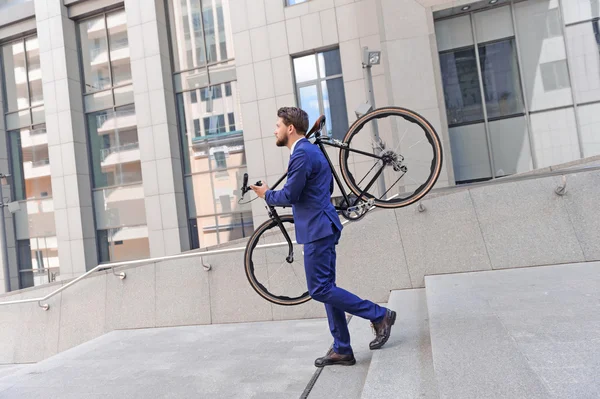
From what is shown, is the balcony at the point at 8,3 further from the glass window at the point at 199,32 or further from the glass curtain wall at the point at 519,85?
the glass curtain wall at the point at 519,85

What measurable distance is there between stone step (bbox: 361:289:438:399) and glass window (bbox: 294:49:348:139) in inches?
375

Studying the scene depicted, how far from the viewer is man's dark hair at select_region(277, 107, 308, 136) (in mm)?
3561

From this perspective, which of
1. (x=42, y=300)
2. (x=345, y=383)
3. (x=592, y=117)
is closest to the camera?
(x=345, y=383)

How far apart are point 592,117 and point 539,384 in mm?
11609

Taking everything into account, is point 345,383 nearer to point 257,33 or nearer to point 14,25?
point 257,33

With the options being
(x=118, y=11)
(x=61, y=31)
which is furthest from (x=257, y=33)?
(x=61, y=31)

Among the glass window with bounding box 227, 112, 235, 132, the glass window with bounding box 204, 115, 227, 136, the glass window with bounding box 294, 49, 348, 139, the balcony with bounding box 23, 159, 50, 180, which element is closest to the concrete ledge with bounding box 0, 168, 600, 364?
the glass window with bounding box 294, 49, 348, 139

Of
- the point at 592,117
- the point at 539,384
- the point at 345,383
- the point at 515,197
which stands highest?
the point at 592,117

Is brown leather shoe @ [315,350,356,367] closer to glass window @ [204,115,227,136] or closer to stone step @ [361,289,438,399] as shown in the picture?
stone step @ [361,289,438,399]

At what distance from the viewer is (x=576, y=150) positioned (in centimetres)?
1127

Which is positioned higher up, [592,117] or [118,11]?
[118,11]

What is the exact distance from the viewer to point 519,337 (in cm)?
297

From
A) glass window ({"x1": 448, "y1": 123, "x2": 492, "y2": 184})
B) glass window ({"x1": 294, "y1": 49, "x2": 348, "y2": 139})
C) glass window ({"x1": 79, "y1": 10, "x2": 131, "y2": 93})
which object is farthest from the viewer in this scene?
glass window ({"x1": 79, "y1": 10, "x2": 131, "y2": 93})

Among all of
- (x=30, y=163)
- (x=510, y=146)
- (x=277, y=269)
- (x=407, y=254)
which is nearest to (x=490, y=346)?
(x=407, y=254)
